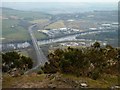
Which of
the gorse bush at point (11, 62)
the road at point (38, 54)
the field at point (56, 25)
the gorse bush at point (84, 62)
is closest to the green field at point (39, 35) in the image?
the road at point (38, 54)

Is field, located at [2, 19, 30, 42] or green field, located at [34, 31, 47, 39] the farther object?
green field, located at [34, 31, 47, 39]

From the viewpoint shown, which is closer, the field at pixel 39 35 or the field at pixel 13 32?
the field at pixel 13 32

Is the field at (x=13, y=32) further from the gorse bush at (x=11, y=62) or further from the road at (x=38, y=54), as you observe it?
the gorse bush at (x=11, y=62)

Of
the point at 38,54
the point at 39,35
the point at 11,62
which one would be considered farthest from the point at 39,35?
the point at 11,62

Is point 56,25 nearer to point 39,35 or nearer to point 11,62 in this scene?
point 39,35

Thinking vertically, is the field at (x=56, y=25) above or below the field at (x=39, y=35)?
above

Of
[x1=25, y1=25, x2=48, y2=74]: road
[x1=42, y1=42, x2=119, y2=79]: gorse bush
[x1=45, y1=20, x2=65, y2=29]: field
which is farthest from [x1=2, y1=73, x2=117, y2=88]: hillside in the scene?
[x1=45, y1=20, x2=65, y2=29]: field

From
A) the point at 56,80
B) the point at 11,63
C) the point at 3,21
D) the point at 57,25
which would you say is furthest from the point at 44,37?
the point at 56,80

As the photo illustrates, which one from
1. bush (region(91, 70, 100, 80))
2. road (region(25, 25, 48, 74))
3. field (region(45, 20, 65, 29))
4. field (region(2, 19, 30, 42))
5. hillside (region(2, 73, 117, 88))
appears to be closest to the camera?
hillside (region(2, 73, 117, 88))

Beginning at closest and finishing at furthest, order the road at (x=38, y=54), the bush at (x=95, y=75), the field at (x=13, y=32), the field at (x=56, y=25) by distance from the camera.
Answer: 1. the bush at (x=95, y=75)
2. the road at (x=38, y=54)
3. the field at (x=13, y=32)
4. the field at (x=56, y=25)

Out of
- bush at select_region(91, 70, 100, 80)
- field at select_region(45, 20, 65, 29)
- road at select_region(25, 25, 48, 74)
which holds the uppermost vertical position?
bush at select_region(91, 70, 100, 80)

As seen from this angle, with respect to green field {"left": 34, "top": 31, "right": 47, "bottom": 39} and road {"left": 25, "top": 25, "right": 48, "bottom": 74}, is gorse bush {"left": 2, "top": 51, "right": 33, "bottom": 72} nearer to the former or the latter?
road {"left": 25, "top": 25, "right": 48, "bottom": 74}
